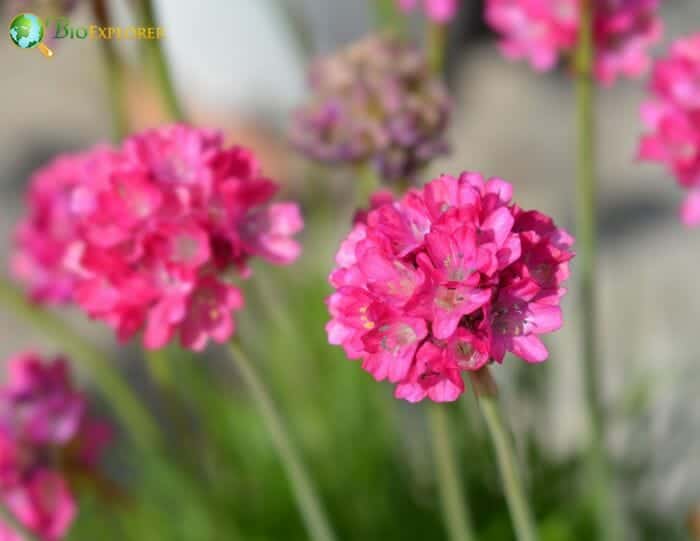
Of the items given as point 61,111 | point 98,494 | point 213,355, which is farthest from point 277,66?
point 98,494

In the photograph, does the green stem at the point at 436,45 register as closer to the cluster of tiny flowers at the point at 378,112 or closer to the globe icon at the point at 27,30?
the cluster of tiny flowers at the point at 378,112

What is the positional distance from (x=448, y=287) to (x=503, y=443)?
0.09 meters

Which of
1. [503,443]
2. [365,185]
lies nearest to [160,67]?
[365,185]

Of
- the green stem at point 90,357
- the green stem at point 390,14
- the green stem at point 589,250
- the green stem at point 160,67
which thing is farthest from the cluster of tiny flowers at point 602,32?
the green stem at point 90,357

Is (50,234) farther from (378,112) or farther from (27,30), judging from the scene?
(378,112)

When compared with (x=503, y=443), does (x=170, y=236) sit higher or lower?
higher

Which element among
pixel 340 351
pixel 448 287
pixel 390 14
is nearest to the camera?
pixel 448 287

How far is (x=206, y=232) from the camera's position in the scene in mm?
549

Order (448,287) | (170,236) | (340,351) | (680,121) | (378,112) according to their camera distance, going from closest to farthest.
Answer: (448,287) < (170,236) < (680,121) < (378,112) < (340,351)

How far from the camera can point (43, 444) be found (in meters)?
0.71

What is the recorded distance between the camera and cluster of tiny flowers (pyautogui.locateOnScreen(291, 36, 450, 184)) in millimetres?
728

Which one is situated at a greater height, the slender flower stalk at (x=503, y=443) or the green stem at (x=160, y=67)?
the green stem at (x=160, y=67)

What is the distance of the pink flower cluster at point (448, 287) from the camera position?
425mm

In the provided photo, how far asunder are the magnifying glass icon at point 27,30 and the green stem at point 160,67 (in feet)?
0.22
